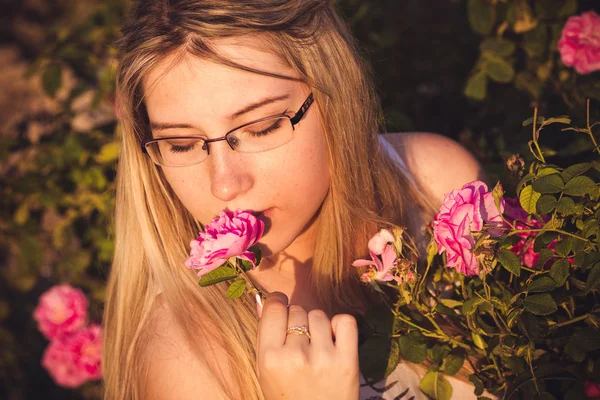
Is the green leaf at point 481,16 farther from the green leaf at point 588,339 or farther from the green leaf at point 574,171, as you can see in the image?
the green leaf at point 588,339

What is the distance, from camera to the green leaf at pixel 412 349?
5.94 feet

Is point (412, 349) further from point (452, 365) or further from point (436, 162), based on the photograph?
point (436, 162)

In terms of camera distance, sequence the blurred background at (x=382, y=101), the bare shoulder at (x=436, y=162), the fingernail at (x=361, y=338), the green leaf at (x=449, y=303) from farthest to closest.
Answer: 1. the blurred background at (x=382, y=101)
2. the bare shoulder at (x=436, y=162)
3. the fingernail at (x=361, y=338)
4. the green leaf at (x=449, y=303)

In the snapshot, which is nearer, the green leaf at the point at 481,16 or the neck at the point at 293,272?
the neck at the point at 293,272

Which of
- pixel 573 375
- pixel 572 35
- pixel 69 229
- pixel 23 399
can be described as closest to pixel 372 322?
pixel 573 375

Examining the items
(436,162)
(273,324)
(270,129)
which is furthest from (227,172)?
(436,162)

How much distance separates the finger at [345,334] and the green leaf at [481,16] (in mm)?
1703

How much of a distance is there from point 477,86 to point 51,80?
1963mm

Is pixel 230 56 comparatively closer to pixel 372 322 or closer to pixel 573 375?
pixel 372 322

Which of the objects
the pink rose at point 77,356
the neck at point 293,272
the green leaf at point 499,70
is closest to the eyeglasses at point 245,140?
the neck at point 293,272

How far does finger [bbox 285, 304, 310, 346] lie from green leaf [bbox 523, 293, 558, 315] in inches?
21.3

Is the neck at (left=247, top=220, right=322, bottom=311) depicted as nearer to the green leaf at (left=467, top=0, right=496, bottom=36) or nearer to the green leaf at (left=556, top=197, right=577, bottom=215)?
the green leaf at (left=556, top=197, right=577, bottom=215)

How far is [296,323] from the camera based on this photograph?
5.42 ft

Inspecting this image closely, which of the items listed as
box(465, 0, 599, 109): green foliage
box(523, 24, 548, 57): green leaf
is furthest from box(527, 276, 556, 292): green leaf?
box(523, 24, 548, 57): green leaf
